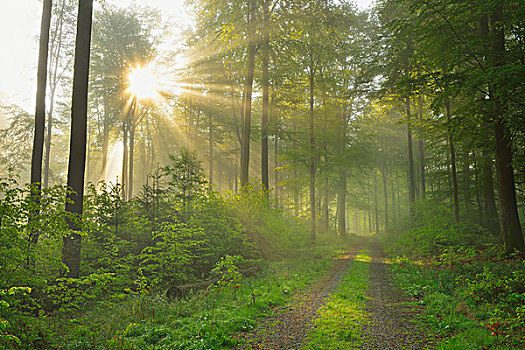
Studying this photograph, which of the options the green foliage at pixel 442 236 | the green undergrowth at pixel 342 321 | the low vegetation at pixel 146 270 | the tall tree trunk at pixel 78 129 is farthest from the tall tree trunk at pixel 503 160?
the tall tree trunk at pixel 78 129

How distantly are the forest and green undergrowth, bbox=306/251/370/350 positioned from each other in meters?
0.05

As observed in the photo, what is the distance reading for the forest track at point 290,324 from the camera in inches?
226

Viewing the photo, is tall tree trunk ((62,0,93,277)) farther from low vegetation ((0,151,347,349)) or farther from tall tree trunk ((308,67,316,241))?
tall tree trunk ((308,67,316,241))

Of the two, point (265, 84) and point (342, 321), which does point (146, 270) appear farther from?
point (265, 84)

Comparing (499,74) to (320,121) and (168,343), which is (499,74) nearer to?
(168,343)

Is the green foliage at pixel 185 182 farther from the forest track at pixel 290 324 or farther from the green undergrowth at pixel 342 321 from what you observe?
the green undergrowth at pixel 342 321

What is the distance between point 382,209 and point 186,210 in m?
48.5

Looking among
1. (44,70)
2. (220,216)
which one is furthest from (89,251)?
(44,70)

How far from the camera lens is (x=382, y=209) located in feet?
182

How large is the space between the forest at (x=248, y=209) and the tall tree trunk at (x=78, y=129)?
5cm

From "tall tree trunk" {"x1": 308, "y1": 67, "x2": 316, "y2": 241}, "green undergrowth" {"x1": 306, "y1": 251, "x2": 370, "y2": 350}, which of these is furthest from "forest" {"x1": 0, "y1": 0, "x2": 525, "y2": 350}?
"tall tree trunk" {"x1": 308, "y1": 67, "x2": 316, "y2": 241}

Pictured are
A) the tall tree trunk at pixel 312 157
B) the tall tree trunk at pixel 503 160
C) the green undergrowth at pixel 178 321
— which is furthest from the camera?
the tall tree trunk at pixel 312 157

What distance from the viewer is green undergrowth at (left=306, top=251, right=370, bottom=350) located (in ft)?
18.3

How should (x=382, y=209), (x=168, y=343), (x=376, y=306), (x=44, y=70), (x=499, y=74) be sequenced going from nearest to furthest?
1. (x=168, y=343)
2. (x=376, y=306)
3. (x=499, y=74)
4. (x=44, y=70)
5. (x=382, y=209)
